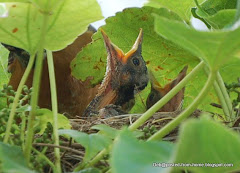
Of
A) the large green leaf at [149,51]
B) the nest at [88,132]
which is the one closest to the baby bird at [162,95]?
the large green leaf at [149,51]

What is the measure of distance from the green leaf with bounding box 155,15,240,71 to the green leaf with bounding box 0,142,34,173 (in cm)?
A: 19

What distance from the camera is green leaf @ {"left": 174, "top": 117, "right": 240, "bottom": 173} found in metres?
0.33

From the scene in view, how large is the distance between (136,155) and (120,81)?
3.40 ft

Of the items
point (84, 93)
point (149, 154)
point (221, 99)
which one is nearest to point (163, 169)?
point (149, 154)

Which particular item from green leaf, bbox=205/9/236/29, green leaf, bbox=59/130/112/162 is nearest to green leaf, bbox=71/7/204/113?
green leaf, bbox=205/9/236/29

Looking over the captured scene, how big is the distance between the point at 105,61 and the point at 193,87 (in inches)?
12.3

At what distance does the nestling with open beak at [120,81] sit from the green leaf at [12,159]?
0.78 m

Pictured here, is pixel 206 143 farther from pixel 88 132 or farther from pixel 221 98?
pixel 88 132

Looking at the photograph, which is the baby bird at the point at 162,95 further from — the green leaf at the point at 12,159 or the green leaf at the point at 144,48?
the green leaf at the point at 12,159

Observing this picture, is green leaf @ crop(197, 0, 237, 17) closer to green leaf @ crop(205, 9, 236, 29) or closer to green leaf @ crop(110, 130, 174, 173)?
green leaf @ crop(205, 9, 236, 29)

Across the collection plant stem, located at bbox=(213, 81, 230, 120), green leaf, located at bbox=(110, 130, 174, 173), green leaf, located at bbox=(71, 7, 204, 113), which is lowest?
plant stem, located at bbox=(213, 81, 230, 120)

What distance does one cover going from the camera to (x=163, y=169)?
34 cm

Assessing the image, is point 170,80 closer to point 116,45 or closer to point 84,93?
point 116,45

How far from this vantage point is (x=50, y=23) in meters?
0.64
